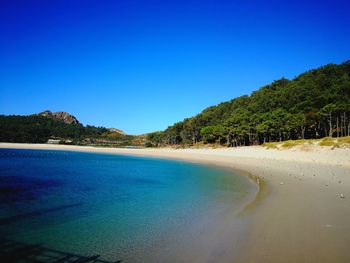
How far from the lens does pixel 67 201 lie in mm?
14922

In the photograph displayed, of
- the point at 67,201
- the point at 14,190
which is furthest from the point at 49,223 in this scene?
the point at 14,190

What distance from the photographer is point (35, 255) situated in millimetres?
7570

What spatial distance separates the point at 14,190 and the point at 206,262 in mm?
15635

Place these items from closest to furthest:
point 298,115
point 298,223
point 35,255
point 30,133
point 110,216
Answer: point 35,255 → point 298,223 → point 110,216 → point 298,115 → point 30,133

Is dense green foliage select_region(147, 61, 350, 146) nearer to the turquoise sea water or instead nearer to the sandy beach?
the sandy beach

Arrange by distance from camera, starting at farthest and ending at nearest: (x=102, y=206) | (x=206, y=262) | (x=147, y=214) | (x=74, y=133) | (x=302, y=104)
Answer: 1. (x=74, y=133)
2. (x=302, y=104)
3. (x=102, y=206)
4. (x=147, y=214)
5. (x=206, y=262)

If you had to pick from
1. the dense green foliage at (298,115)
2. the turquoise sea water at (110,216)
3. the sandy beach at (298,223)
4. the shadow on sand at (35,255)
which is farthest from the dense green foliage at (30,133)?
the sandy beach at (298,223)

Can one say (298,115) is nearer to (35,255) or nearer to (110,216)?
(110,216)

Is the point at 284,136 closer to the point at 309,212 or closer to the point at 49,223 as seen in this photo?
the point at 309,212

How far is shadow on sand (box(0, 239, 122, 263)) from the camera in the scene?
23.8ft

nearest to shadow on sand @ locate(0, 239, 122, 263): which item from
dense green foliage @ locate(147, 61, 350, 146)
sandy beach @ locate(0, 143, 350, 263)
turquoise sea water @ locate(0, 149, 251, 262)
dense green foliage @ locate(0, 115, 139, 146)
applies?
turquoise sea water @ locate(0, 149, 251, 262)

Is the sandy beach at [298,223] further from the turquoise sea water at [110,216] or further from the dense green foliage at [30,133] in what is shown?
the dense green foliage at [30,133]

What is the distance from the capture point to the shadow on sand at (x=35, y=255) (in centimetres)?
724

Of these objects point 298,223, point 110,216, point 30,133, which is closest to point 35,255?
point 110,216
